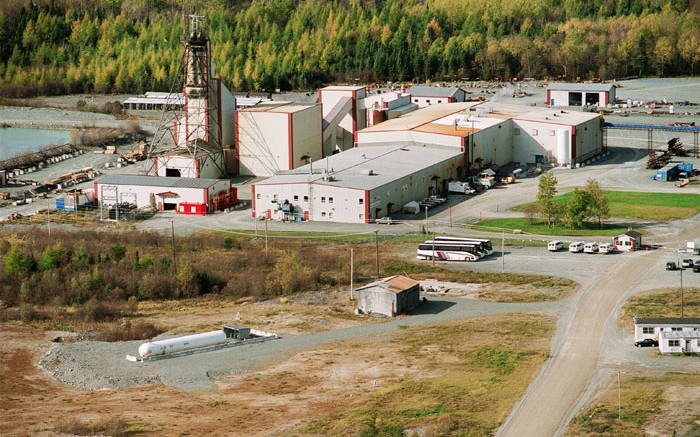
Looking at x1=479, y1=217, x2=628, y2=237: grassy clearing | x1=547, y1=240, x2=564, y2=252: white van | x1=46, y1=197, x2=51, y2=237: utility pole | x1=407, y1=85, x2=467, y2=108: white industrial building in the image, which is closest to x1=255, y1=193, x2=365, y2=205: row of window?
x1=479, y1=217, x2=628, y2=237: grassy clearing

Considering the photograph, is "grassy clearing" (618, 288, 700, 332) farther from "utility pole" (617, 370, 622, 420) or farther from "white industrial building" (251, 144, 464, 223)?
"white industrial building" (251, 144, 464, 223)

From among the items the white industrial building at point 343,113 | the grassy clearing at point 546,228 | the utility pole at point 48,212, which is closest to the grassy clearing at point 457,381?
the grassy clearing at point 546,228

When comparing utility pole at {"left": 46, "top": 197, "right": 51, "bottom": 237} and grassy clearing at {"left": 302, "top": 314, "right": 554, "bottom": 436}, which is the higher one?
utility pole at {"left": 46, "top": 197, "right": 51, "bottom": 237}

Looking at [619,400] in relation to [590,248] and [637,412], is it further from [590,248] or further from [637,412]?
[590,248]

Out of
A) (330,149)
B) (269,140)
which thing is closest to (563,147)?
(330,149)

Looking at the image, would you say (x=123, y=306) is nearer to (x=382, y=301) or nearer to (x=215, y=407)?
(x=382, y=301)
